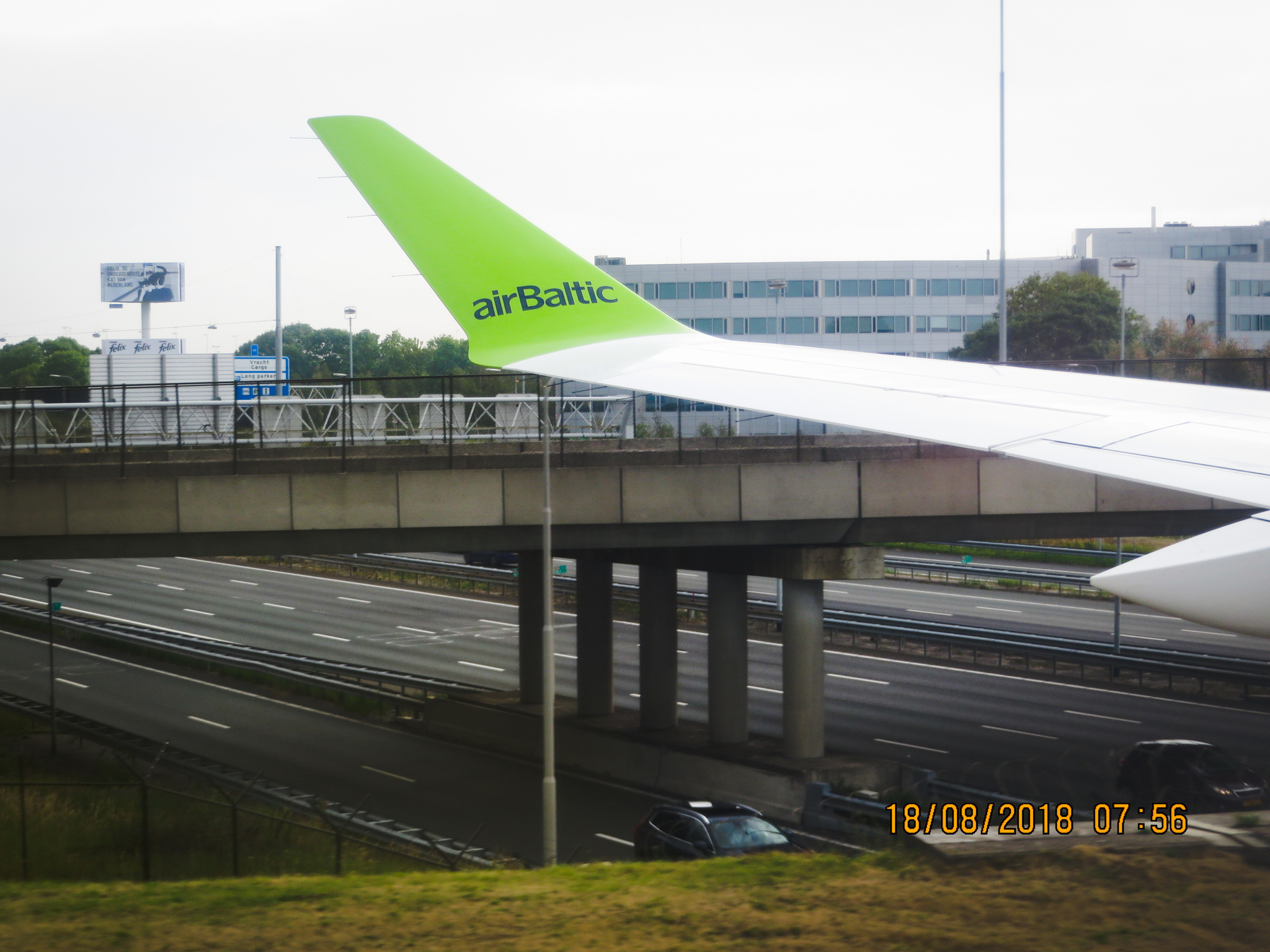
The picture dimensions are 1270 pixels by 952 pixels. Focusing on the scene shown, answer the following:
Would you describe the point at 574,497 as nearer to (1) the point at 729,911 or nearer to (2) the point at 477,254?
(2) the point at 477,254

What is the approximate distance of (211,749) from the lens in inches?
1129

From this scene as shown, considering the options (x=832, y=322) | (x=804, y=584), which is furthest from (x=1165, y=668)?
(x=832, y=322)

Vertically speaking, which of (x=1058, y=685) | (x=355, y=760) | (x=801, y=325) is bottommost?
(x=355, y=760)

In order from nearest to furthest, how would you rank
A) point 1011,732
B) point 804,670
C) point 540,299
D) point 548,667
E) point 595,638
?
point 540,299 < point 548,667 < point 804,670 < point 1011,732 < point 595,638

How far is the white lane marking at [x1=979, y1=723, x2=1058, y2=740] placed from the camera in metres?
27.7

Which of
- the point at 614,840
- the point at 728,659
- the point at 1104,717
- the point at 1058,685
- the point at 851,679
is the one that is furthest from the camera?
the point at 851,679

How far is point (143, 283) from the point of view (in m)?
93.5

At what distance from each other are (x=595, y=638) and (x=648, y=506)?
1014 cm

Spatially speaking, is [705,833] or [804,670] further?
[804,670]

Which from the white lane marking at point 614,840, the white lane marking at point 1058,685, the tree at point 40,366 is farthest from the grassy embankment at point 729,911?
the tree at point 40,366

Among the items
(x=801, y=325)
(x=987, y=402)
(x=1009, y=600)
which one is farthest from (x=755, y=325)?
(x=987, y=402)

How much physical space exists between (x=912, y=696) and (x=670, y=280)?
194 feet

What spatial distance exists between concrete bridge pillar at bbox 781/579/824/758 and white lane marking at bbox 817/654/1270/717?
12676 mm
